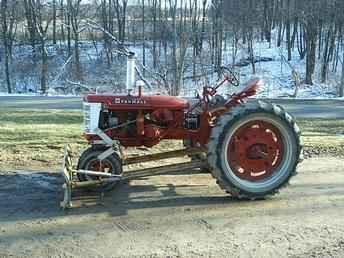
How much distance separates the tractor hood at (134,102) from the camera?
19.4ft

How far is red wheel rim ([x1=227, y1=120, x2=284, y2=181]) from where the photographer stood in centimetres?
593

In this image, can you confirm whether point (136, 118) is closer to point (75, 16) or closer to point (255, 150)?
point (255, 150)

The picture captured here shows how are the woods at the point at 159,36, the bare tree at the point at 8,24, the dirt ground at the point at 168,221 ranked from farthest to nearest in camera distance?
the bare tree at the point at 8,24, the woods at the point at 159,36, the dirt ground at the point at 168,221

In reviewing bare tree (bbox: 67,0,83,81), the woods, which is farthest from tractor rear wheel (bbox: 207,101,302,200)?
bare tree (bbox: 67,0,83,81)

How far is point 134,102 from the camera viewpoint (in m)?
5.97

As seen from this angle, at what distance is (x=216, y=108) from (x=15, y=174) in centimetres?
272

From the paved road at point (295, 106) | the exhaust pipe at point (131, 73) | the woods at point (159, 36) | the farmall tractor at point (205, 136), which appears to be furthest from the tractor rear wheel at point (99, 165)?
the woods at point (159, 36)

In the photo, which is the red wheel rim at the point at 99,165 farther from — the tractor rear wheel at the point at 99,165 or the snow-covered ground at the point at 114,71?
the snow-covered ground at the point at 114,71

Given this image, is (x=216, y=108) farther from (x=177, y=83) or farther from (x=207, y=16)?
(x=207, y=16)

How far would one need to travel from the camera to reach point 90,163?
19.5 feet

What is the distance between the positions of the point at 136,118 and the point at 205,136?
2.82ft

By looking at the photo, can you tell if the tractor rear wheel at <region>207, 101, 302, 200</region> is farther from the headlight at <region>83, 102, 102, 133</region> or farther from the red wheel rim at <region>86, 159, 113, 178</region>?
the headlight at <region>83, 102, 102, 133</region>

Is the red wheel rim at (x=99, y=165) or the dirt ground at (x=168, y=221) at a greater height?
the red wheel rim at (x=99, y=165)

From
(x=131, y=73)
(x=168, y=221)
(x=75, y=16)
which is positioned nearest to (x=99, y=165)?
(x=131, y=73)
